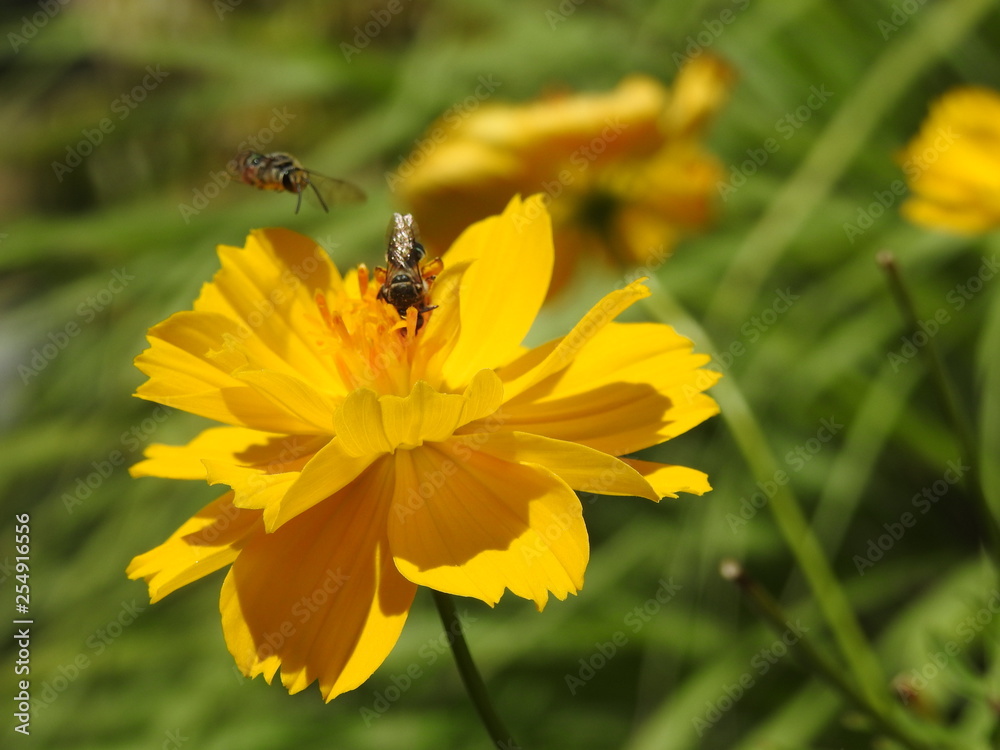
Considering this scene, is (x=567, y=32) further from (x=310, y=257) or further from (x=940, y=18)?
(x=310, y=257)

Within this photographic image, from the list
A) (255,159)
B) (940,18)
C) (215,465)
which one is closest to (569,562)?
(215,465)

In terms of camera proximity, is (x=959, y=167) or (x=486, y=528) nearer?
(x=486, y=528)

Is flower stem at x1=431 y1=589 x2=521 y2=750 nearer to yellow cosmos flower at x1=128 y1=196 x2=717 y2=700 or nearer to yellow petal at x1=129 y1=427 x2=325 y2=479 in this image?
yellow cosmos flower at x1=128 y1=196 x2=717 y2=700

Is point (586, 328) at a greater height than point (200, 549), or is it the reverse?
point (586, 328)

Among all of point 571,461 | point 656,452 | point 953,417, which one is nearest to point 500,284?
point 571,461

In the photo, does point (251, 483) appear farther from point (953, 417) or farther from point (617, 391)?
point (953, 417)
